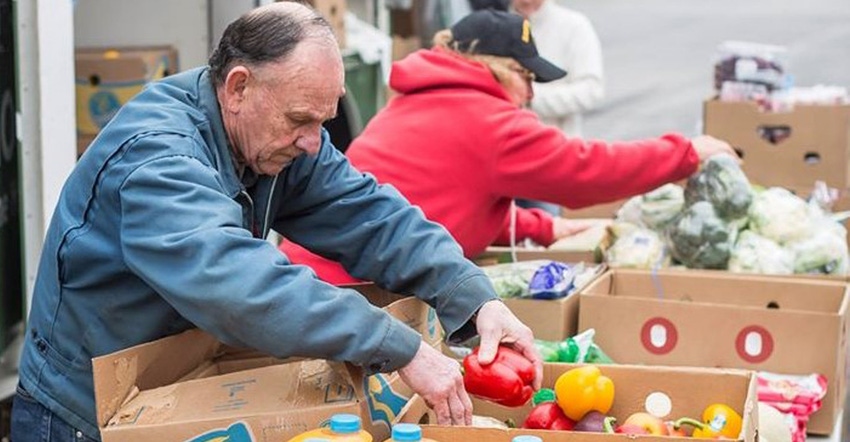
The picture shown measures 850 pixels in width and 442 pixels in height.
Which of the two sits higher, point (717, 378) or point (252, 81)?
point (252, 81)

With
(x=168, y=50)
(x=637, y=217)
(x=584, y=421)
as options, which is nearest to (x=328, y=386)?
(x=584, y=421)

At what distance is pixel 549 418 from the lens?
315 centimetres

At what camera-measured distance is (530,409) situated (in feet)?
10.9

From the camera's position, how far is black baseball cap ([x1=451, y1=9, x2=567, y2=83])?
4.41 meters

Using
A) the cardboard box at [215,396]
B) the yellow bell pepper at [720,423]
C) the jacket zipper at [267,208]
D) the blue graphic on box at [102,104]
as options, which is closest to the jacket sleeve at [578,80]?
the blue graphic on box at [102,104]

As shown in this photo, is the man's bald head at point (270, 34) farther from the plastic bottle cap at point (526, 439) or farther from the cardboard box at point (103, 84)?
the cardboard box at point (103, 84)

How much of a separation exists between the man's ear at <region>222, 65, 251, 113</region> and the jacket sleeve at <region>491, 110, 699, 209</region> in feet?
5.71

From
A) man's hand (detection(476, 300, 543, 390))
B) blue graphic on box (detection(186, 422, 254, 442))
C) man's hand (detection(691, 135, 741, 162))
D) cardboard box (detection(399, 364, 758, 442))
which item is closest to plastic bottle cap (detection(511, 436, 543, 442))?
man's hand (detection(476, 300, 543, 390))

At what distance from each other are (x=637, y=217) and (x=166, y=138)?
277cm

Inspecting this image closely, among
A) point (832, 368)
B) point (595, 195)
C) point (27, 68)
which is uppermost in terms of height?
point (27, 68)

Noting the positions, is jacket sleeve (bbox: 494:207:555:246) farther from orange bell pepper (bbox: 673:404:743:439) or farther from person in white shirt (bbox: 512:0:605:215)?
person in white shirt (bbox: 512:0:605:215)

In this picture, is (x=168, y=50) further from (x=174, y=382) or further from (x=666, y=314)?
(x=174, y=382)

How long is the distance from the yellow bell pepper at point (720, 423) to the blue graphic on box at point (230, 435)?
1.05 meters

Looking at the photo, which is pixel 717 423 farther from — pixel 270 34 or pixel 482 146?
pixel 482 146
